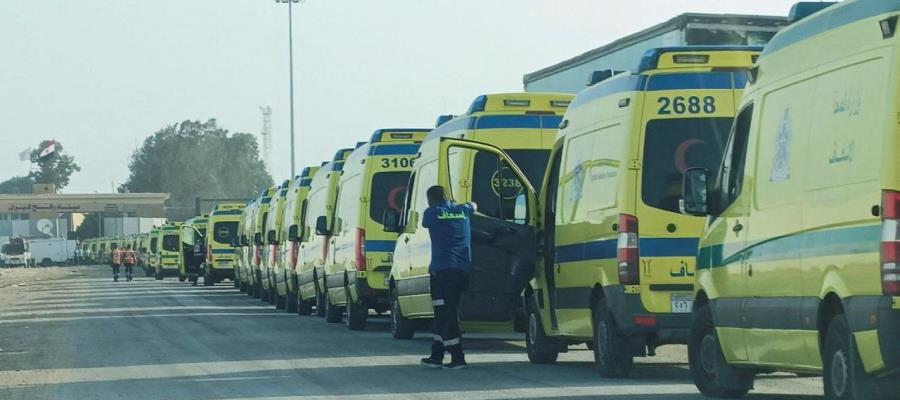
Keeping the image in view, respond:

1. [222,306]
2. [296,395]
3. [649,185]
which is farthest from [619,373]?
[222,306]

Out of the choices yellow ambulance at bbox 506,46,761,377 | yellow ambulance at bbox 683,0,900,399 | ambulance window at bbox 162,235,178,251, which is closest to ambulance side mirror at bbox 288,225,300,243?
yellow ambulance at bbox 506,46,761,377

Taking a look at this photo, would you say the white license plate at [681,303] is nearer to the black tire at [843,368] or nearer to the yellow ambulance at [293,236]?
the black tire at [843,368]

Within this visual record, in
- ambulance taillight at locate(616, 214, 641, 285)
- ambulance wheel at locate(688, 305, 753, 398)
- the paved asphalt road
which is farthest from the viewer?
the paved asphalt road

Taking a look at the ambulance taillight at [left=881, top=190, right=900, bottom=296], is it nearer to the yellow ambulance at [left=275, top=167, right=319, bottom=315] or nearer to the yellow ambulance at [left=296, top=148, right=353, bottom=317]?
the yellow ambulance at [left=296, top=148, right=353, bottom=317]

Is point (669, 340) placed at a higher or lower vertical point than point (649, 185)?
lower

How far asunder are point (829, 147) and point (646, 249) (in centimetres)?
407

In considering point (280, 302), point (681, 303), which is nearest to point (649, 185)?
point (681, 303)

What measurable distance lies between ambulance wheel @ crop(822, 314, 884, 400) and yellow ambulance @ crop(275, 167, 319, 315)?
21.0 meters

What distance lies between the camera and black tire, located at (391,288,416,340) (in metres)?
21.6

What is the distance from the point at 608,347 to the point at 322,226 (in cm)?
1311

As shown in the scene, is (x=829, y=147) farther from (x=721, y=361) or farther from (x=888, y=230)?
(x=721, y=361)

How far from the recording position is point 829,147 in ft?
32.2

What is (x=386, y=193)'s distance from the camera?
24.1 meters

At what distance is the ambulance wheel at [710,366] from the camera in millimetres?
12352
